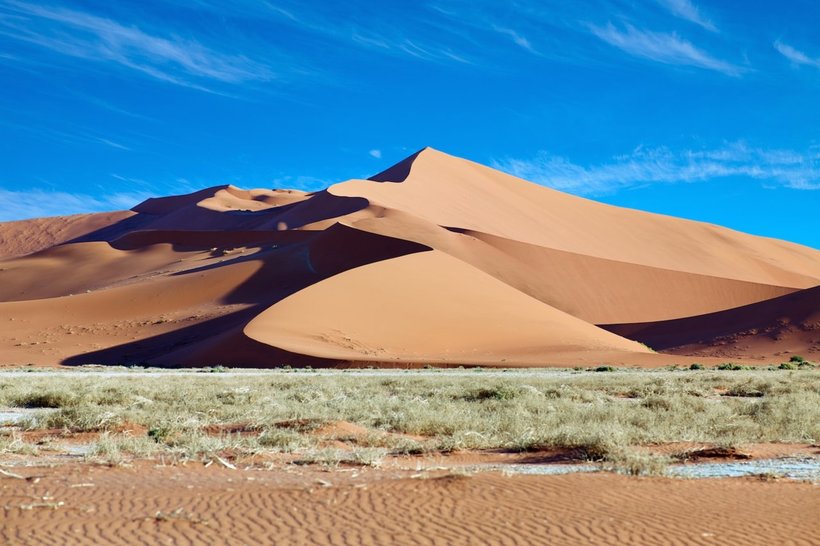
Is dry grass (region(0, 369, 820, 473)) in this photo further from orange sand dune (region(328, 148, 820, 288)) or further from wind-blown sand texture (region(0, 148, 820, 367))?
A: orange sand dune (region(328, 148, 820, 288))

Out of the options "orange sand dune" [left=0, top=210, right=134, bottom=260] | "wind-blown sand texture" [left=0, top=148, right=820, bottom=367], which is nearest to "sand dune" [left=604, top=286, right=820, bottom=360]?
"wind-blown sand texture" [left=0, top=148, right=820, bottom=367]

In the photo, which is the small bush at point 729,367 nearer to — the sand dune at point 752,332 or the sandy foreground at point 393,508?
the sand dune at point 752,332

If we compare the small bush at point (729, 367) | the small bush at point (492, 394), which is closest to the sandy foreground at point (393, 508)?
the small bush at point (492, 394)

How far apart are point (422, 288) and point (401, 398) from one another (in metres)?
26.9

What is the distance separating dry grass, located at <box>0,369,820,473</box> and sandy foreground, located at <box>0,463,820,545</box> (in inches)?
41.1

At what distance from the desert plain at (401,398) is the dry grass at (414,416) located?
0.07 meters

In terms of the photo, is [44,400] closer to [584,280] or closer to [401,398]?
[401,398]

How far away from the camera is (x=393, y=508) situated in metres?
6.39

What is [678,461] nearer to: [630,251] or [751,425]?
[751,425]

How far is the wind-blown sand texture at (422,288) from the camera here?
3756 centimetres

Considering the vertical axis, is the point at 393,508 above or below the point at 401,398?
below

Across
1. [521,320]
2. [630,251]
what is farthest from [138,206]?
[521,320]

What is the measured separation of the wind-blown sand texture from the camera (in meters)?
37.6

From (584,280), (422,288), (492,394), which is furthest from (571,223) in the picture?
(492,394)
